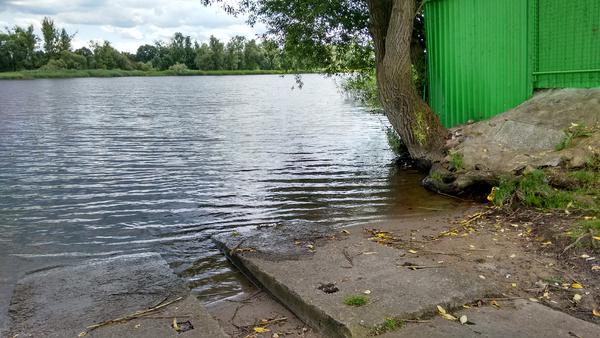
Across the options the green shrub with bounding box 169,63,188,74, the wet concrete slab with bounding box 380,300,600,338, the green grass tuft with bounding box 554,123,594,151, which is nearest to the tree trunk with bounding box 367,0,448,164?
the green grass tuft with bounding box 554,123,594,151

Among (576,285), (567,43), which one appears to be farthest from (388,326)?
(567,43)

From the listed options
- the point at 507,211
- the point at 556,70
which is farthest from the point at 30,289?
the point at 556,70

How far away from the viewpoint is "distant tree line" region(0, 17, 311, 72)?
107 meters

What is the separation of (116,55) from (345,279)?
126 m

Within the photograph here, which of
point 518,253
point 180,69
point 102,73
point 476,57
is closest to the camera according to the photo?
point 518,253

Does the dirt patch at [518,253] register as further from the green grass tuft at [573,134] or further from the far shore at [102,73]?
A: the far shore at [102,73]

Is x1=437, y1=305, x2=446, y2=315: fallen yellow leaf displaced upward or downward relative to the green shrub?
downward

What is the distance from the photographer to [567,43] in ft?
29.0

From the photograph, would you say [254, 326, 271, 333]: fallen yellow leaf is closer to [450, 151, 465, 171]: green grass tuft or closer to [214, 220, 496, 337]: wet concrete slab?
[214, 220, 496, 337]: wet concrete slab

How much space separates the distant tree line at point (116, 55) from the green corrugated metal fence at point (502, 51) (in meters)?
84.8

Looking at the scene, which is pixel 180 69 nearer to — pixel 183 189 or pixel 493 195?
pixel 183 189

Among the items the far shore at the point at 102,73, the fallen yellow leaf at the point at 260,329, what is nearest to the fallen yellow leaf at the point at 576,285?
the fallen yellow leaf at the point at 260,329

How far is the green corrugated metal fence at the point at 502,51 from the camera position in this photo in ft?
28.6

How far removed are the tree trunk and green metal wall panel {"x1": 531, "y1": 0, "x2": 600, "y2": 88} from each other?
7.05ft
